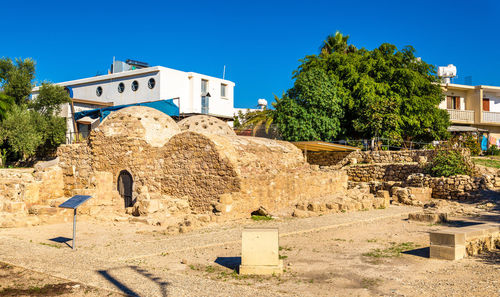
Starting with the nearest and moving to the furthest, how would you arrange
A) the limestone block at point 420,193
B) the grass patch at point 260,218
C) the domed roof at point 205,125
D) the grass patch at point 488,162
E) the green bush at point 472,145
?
the grass patch at point 260,218 < the limestone block at point 420,193 < the domed roof at point 205,125 < the grass patch at point 488,162 < the green bush at point 472,145

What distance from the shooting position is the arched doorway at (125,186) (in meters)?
14.8

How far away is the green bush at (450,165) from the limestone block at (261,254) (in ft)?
42.6

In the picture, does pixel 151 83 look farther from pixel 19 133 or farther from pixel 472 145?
pixel 472 145

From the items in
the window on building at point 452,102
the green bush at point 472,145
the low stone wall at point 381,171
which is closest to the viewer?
the low stone wall at point 381,171

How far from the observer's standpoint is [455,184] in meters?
16.5

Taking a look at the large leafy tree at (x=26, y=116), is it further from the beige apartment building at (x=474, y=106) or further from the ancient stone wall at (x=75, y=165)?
the beige apartment building at (x=474, y=106)

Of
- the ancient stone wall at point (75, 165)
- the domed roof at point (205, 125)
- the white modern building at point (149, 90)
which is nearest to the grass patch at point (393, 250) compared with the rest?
the domed roof at point (205, 125)

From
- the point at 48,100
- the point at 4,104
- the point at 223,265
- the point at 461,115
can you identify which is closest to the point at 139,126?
the point at 223,265

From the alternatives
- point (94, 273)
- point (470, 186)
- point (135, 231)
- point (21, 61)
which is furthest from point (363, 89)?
point (21, 61)

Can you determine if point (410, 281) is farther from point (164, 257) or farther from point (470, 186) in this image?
point (470, 186)

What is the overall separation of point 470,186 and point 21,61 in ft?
94.9

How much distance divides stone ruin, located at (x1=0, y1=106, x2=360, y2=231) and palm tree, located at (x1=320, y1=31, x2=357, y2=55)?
14.7 meters

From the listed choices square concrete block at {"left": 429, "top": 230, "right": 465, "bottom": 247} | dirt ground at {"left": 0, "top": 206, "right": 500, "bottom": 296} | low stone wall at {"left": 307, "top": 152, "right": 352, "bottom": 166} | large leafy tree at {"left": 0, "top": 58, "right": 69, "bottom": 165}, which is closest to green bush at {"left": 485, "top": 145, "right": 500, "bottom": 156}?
low stone wall at {"left": 307, "top": 152, "right": 352, "bottom": 166}

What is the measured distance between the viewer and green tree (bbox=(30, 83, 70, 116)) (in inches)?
1128
